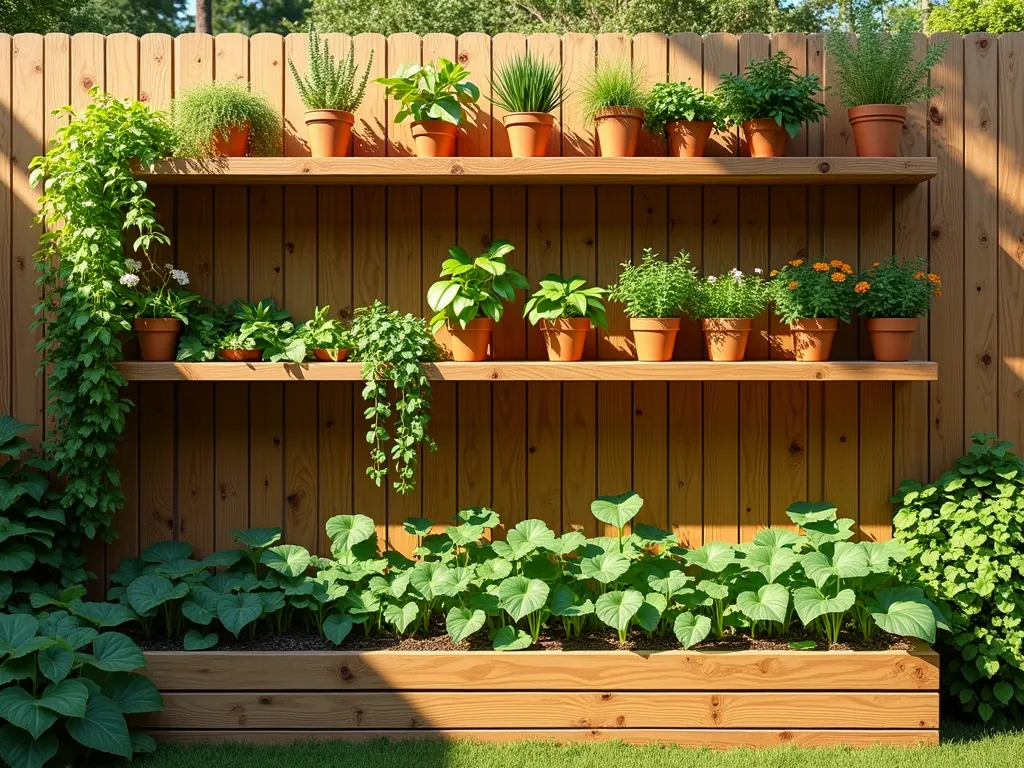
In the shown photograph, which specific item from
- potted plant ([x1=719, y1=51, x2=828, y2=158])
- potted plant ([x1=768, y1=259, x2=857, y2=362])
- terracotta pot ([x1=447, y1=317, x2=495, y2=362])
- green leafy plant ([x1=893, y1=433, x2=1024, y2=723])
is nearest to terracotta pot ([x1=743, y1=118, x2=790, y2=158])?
potted plant ([x1=719, y1=51, x2=828, y2=158])

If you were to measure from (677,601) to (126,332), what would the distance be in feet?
7.57

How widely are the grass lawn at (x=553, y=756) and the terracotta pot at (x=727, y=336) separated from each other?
134 cm

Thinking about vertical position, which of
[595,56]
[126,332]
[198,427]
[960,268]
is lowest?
[198,427]

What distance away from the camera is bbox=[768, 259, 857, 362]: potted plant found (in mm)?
3291


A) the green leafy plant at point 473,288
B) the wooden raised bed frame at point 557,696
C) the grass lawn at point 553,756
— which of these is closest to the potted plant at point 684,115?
the green leafy plant at point 473,288

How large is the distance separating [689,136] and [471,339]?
109 cm

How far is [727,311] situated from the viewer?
3.33 meters

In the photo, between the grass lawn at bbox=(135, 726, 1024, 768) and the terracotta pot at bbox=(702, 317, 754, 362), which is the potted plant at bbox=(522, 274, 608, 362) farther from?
the grass lawn at bbox=(135, 726, 1024, 768)

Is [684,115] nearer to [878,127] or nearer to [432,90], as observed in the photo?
[878,127]

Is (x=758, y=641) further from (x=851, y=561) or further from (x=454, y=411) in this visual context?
(x=454, y=411)

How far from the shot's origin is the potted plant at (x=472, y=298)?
3.33 metres

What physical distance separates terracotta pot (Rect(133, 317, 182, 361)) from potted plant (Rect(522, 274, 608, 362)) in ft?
4.29

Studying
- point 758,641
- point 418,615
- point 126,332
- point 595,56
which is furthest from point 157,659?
point 595,56

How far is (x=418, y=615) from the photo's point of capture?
3244 mm
